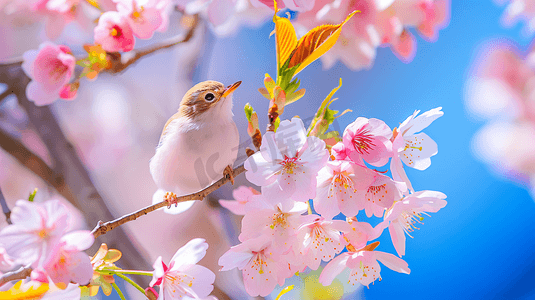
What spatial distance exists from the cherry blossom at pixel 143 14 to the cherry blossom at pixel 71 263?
35cm

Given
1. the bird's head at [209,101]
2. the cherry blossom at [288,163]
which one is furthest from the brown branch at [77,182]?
the cherry blossom at [288,163]

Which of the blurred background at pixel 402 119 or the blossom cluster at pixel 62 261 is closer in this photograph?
the blossom cluster at pixel 62 261

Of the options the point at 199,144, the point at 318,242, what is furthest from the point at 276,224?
the point at 199,144

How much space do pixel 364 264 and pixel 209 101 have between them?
1.12ft

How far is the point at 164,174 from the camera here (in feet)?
1.51

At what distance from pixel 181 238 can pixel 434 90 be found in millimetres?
559

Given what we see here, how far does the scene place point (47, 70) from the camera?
49 cm

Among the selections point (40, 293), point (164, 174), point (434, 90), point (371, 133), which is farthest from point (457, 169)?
point (40, 293)

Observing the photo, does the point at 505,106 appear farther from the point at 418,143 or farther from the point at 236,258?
the point at 236,258

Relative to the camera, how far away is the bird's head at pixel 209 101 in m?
0.48

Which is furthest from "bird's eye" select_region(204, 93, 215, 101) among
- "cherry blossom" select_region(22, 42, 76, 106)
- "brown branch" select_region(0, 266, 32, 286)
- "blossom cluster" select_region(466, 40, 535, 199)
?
"blossom cluster" select_region(466, 40, 535, 199)

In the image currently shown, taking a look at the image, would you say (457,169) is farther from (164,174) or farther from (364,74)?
(164,174)

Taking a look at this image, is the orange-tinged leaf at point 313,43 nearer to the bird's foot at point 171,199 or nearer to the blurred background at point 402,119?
the blurred background at point 402,119

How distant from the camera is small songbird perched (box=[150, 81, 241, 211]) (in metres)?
0.45
